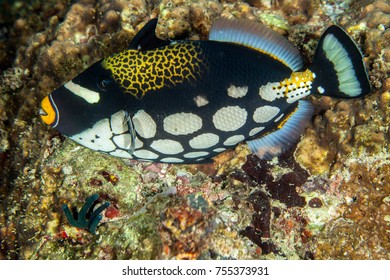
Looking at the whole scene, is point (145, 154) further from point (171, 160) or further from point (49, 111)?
point (49, 111)

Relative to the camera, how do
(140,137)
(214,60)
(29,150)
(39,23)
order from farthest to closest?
1. (39,23)
2. (29,150)
3. (140,137)
4. (214,60)

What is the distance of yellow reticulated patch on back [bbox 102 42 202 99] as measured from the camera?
103 inches

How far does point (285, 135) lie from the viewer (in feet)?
10.1

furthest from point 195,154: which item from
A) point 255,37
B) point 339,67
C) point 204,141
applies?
point 339,67

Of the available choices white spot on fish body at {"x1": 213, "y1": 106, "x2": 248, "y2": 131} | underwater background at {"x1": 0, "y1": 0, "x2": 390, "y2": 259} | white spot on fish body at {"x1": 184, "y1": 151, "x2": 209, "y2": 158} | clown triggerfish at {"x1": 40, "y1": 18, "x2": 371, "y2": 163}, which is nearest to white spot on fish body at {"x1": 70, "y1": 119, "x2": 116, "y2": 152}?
clown triggerfish at {"x1": 40, "y1": 18, "x2": 371, "y2": 163}

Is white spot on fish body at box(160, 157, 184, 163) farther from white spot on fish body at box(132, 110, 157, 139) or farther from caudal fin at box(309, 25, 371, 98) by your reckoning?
caudal fin at box(309, 25, 371, 98)

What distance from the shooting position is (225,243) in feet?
7.76

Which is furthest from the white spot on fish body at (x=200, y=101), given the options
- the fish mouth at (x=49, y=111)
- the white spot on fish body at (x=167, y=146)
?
the fish mouth at (x=49, y=111)

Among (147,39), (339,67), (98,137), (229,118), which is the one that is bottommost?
(98,137)

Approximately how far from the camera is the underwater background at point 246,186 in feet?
9.41

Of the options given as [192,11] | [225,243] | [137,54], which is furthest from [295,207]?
[192,11]

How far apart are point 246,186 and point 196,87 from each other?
107cm

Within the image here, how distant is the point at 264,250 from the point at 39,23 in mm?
5656

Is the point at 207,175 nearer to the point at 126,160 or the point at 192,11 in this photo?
the point at 126,160
